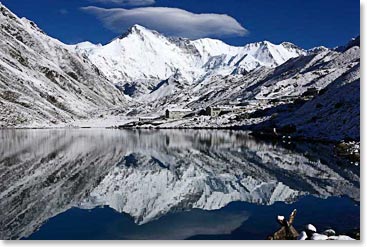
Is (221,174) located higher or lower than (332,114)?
lower

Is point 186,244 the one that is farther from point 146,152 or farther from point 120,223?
point 146,152

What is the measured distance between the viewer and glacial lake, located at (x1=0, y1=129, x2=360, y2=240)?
2016cm

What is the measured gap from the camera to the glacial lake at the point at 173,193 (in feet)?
66.1

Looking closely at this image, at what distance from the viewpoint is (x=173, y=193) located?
30.8 metres

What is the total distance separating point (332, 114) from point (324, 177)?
37013mm

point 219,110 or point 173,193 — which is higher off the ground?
point 219,110

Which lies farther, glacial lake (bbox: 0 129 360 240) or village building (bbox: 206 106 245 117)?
village building (bbox: 206 106 245 117)

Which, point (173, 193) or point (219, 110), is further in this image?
point (219, 110)

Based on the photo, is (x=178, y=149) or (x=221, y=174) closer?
(x=221, y=174)

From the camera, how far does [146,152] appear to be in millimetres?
59281

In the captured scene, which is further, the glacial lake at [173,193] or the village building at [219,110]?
the village building at [219,110]

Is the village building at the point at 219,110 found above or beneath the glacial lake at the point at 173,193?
above

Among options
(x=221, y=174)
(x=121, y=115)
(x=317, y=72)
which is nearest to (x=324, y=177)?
(x=221, y=174)

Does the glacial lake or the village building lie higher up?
the village building
